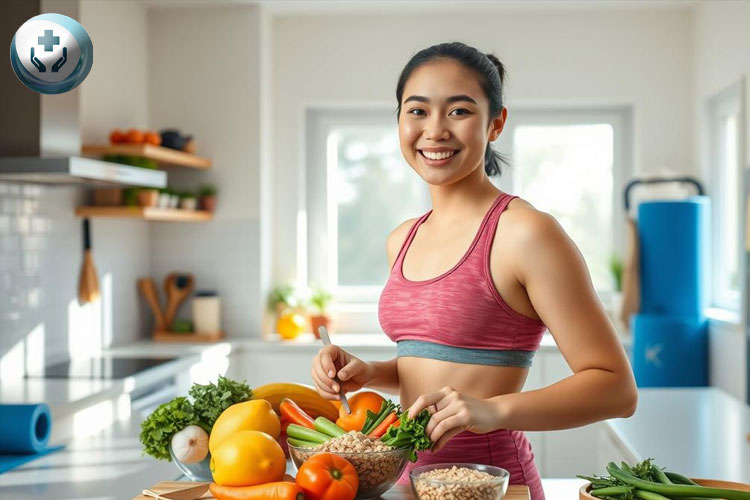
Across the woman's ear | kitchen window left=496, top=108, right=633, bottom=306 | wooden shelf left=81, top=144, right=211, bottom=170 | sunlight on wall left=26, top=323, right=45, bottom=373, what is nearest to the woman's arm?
the woman's ear

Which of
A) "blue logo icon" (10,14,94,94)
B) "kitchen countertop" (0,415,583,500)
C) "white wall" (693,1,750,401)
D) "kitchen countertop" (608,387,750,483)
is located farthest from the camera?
"white wall" (693,1,750,401)

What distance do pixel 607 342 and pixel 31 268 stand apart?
118 inches

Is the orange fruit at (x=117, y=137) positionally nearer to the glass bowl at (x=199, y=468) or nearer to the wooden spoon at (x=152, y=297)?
the wooden spoon at (x=152, y=297)

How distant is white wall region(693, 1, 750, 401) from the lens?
386cm

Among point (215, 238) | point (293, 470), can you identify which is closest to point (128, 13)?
point (215, 238)

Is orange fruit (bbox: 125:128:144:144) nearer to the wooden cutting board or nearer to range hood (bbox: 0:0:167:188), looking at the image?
Answer: range hood (bbox: 0:0:167:188)

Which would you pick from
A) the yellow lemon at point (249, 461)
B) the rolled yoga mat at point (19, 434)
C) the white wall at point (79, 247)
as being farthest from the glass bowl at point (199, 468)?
the white wall at point (79, 247)

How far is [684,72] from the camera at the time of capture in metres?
4.89

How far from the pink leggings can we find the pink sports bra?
120 mm

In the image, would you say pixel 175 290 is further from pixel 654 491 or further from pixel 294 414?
pixel 654 491

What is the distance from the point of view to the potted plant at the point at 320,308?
4845 millimetres

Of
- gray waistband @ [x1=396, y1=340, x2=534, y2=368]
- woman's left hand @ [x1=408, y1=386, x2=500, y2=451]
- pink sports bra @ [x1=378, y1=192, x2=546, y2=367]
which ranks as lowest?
woman's left hand @ [x1=408, y1=386, x2=500, y2=451]

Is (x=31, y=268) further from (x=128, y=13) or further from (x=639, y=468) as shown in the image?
(x=639, y=468)

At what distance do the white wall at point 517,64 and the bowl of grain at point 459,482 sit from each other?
155 inches
